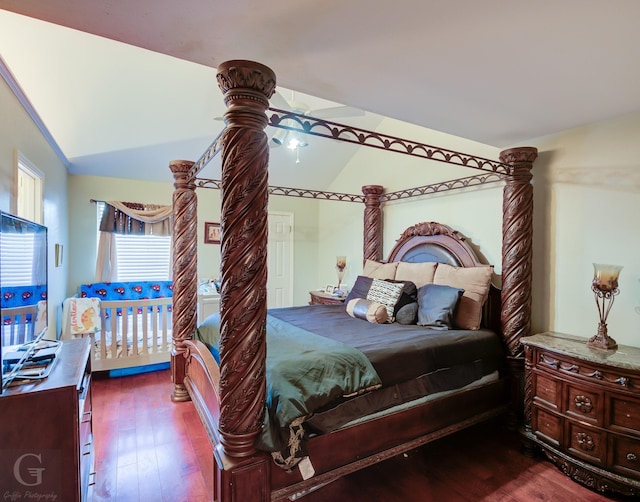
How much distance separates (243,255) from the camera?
4.80 feet

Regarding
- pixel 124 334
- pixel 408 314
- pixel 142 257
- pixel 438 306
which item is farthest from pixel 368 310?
pixel 142 257

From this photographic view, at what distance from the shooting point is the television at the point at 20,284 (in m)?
1.45

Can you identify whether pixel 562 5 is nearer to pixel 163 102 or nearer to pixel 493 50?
pixel 493 50

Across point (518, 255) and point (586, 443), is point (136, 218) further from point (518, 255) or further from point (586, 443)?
point (586, 443)

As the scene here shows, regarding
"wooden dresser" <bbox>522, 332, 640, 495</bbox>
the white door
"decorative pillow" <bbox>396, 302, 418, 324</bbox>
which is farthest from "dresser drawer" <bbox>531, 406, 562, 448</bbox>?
the white door

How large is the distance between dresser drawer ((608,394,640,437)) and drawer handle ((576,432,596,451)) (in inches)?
6.0

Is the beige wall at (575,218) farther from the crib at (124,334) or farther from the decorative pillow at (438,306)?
the crib at (124,334)

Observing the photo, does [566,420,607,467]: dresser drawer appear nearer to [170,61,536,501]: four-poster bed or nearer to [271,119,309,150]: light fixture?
[170,61,536,501]: four-poster bed

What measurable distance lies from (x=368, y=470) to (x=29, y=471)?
1.84 m

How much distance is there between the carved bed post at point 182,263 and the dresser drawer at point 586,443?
9.98ft

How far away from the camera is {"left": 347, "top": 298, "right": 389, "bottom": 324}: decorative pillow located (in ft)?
9.56

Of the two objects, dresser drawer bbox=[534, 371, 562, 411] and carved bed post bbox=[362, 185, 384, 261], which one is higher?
carved bed post bbox=[362, 185, 384, 261]

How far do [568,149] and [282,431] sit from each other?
2920 mm

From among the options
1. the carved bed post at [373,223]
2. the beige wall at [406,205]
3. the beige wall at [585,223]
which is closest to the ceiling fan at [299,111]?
the beige wall at [406,205]
